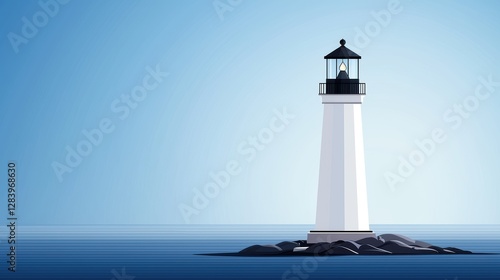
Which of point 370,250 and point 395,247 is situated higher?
point 395,247

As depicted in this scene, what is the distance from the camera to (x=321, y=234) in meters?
53.5

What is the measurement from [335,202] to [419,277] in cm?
453

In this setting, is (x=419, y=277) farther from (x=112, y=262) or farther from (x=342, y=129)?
(x=112, y=262)

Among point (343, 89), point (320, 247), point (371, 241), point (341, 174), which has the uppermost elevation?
point (343, 89)

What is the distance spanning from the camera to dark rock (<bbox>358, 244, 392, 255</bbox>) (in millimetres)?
54381

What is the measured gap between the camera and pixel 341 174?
173 feet

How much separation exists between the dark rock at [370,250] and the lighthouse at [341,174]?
2.62 feet

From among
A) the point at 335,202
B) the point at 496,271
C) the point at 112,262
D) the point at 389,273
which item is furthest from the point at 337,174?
the point at 112,262

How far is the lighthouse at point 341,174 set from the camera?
5281cm

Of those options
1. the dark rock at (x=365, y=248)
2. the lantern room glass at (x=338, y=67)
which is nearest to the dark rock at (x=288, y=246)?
the dark rock at (x=365, y=248)

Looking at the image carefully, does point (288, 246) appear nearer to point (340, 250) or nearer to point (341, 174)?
point (340, 250)

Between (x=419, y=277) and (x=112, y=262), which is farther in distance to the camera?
(x=112, y=262)

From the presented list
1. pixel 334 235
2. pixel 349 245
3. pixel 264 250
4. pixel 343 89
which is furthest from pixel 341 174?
pixel 264 250

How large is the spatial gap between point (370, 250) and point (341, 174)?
12.6ft
